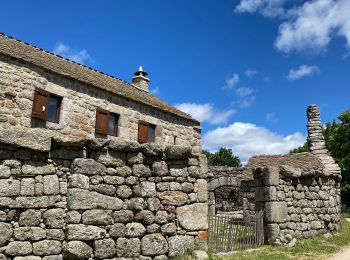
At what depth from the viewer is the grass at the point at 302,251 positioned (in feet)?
26.2

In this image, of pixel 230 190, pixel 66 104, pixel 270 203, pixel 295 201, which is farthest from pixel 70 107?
pixel 230 190

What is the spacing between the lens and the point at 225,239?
862 centimetres

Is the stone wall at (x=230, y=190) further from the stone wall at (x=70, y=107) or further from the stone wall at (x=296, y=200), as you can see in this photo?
the stone wall at (x=296, y=200)

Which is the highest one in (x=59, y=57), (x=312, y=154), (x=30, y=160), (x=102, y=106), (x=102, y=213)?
(x=59, y=57)

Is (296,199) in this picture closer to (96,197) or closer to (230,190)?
(96,197)

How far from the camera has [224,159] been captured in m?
41.8

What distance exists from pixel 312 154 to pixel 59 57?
13.1 m

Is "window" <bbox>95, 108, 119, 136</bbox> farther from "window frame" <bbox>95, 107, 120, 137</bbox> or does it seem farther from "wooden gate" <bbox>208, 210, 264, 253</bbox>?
"wooden gate" <bbox>208, 210, 264, 253</bbox>

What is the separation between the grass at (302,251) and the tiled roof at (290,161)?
19.2ft

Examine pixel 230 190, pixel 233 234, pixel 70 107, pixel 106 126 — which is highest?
pixel 70 107

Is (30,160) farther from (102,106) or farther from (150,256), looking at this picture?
(102,106)

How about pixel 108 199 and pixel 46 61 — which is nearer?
pixel 108 199

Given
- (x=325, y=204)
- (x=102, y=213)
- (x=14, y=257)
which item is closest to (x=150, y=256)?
(x=102, y=213)

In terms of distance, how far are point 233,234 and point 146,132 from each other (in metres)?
8.20
